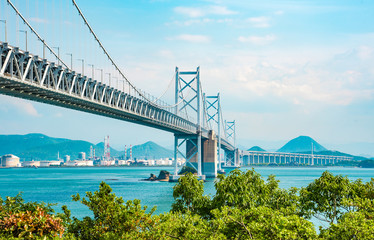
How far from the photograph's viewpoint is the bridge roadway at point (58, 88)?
23.9 meters

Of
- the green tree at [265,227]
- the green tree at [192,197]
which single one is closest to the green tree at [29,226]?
the green tree at [265,227]

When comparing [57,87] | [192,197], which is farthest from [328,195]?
[57,87]

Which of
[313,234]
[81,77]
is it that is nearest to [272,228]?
[313,234]

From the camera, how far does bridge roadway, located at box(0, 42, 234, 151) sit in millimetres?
23891

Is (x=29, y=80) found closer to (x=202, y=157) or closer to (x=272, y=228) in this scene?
(x=272, y=228)

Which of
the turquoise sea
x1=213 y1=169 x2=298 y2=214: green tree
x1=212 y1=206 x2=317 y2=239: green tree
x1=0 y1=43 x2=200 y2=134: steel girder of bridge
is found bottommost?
the turquoise sea

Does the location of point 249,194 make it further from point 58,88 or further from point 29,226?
point 58,88

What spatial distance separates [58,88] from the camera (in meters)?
29.3

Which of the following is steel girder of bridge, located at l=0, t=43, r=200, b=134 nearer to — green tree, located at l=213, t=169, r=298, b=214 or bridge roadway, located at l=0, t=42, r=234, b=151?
bridge roadway, located at l=0, t=42, r=234, b=151

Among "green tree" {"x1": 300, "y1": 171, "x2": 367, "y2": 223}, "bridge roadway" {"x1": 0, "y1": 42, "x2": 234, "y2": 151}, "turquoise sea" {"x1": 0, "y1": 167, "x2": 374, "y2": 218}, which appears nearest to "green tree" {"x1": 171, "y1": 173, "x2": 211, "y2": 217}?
"green tree" {"x1": 300, "y1": 171, "x2": 367, "y2": 223}

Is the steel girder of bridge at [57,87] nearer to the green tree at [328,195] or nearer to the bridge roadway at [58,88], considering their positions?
the bridge roadway at [58,88]

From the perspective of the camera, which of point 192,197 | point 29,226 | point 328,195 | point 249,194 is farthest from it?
point 192,197

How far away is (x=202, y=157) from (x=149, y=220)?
70.4 meters

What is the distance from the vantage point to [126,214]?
43.5 feet
